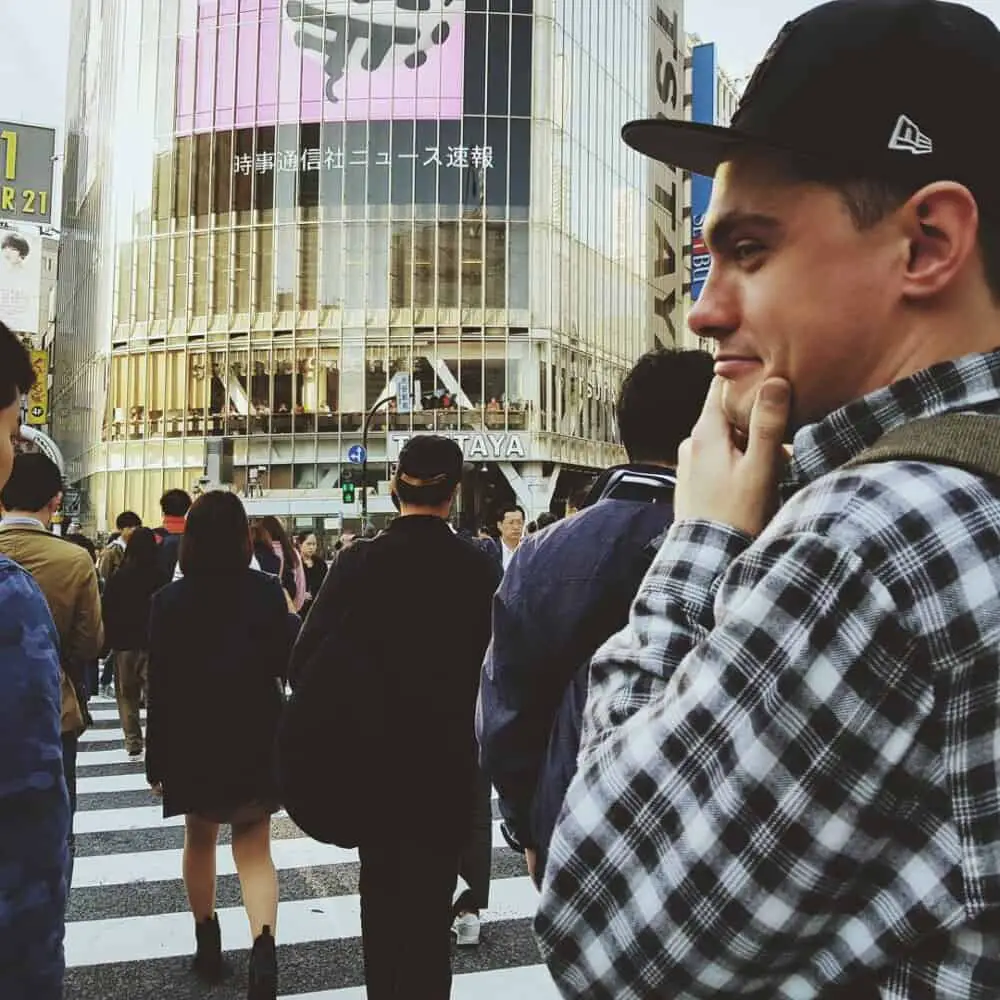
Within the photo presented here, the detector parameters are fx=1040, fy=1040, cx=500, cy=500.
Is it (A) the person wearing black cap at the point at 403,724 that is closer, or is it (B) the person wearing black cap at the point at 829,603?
(B) the person wearing black cap at the point at 829,603

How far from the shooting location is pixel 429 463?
3602mm

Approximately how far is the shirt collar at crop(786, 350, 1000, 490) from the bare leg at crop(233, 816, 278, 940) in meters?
3.57

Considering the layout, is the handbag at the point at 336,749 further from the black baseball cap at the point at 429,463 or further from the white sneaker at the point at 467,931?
the white sneaker at the point at 467,931

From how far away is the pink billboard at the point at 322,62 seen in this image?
40.1 metres

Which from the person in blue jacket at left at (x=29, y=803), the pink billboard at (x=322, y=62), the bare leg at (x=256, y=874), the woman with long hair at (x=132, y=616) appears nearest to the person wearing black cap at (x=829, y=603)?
the person in blue jacket at left at (x=29, y=803)

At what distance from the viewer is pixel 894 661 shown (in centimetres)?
79

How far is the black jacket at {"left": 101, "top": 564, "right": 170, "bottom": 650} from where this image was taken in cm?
925

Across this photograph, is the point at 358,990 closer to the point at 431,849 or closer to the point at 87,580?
the point at 431,849

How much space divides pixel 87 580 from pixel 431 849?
9.43 feet

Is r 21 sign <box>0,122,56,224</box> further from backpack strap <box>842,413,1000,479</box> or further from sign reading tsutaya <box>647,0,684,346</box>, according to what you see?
backpack strap <box>842,413,1000,479</box>

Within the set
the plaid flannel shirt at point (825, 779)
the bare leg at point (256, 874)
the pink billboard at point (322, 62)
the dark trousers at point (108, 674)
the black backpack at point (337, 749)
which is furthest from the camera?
the pink billboard at point (322, 62)

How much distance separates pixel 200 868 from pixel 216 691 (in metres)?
0.75

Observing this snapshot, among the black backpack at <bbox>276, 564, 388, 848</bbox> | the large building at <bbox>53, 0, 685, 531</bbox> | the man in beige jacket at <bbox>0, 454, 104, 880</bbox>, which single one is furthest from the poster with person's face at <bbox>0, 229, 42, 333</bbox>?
the black backpack at <bbox>276, 564, 388, 848</bbox>

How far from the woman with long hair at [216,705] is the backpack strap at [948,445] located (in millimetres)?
3714
